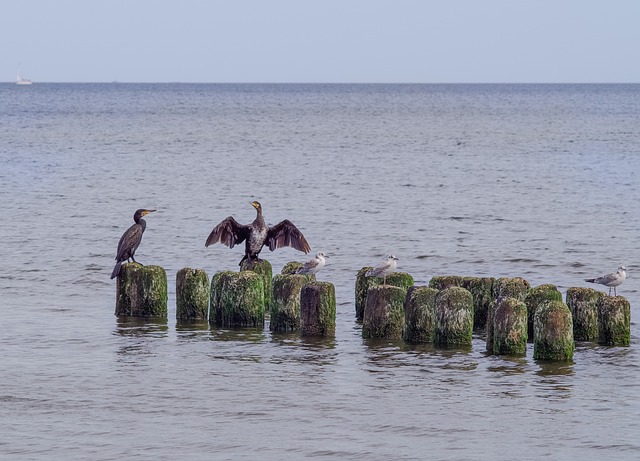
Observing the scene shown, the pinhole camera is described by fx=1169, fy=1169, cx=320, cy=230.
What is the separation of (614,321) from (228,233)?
6317 millimetres

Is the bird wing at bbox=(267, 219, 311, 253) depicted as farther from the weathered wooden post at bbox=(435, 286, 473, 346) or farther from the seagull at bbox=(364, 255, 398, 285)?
the weathered wooden post at bbox=(435, 286, 473, 346)

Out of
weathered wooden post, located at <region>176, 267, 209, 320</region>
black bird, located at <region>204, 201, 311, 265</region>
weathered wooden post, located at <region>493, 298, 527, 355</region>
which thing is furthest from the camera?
black bird, located at <region>204, 201, 311, 265</region>

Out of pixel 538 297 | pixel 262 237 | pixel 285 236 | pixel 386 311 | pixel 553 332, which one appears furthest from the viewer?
pixel 285 236

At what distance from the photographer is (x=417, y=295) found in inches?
602

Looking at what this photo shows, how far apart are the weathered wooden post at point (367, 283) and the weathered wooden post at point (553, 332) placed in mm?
2473

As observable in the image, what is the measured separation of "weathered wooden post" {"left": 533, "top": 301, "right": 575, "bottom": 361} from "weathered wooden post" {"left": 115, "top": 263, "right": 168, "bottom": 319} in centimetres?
564

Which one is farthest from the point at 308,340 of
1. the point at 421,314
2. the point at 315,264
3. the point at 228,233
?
the point at 228,233

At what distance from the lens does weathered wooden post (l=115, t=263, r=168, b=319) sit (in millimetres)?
17078

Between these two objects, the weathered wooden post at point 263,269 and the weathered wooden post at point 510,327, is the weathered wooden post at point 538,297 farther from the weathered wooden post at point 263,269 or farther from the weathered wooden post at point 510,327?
the weathered wooden post at point 263,269

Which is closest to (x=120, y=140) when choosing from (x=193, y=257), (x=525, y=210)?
(x=525, y=210)

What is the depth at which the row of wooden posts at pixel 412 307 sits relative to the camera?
14.7 m

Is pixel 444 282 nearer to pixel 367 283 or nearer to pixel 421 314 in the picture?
pixel 421 314

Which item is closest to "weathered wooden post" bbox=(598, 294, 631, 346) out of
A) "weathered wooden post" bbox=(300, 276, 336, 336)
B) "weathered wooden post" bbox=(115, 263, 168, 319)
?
"weathered wooden post" bbox=(300, 276, 336, 336)

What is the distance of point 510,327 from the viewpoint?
48.1ft
